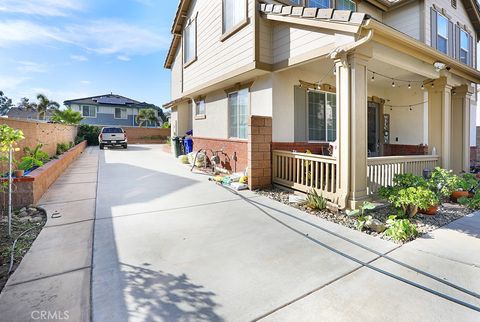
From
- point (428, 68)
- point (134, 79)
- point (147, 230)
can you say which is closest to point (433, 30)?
point (428, 68)

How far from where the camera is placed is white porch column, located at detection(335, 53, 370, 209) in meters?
5.03

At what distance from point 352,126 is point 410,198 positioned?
64.1 inches

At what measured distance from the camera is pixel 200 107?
39.6 feet

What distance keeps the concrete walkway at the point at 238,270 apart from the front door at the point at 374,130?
19.0 feet

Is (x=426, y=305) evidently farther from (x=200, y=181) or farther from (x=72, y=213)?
(x=200, y=181)

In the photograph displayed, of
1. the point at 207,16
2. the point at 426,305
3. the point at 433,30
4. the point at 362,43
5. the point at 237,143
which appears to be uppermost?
the point at 207,16

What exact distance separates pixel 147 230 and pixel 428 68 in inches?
313

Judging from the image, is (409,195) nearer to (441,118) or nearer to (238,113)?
(441,118)

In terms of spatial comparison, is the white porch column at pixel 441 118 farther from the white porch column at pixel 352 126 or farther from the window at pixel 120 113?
the window at pixel 120 113

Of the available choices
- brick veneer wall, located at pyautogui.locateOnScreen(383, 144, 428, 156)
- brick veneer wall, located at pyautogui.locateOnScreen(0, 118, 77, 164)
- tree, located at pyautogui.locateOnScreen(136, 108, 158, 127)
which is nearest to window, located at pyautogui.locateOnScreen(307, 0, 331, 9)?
brick veneer wall, located at pyautogui.locateOnScreen(383, 144, 428, 156)

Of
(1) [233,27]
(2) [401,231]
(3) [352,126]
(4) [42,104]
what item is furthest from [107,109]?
(2) [401,231]

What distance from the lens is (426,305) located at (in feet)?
7.77

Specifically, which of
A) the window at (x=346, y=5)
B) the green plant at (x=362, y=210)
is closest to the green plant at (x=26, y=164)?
the green plant at (x=362, y=210)

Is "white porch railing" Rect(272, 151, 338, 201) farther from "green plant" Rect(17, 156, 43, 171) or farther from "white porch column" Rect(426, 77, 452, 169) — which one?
"green plant" Rect(17, 156, 43, 171)
